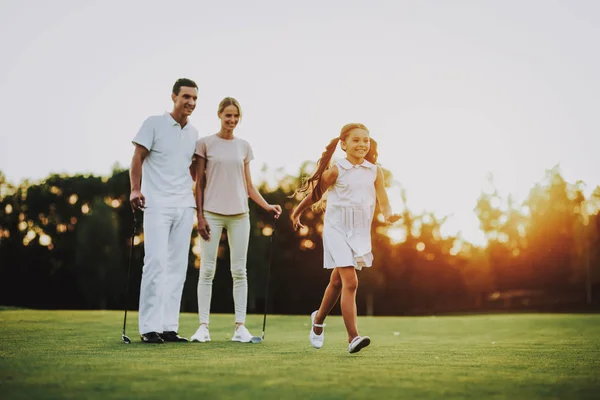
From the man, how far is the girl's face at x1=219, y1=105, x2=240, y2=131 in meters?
0.37

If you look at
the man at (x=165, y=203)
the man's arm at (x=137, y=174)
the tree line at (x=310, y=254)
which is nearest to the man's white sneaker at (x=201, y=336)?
the man at (x=165, y=203)

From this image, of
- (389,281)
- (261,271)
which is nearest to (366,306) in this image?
(389,281)

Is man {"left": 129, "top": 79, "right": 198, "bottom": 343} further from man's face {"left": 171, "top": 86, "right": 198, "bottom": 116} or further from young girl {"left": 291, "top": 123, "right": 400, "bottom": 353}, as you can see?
young girl {"left": 291, "top": 123, "right": 400, "bottom": 353}

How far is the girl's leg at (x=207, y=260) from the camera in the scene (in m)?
7.82

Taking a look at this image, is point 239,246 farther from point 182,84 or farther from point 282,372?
point 282,372

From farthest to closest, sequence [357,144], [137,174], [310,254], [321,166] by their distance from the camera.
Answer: [310,254] < [137,174] < [321,166] < [357,144]

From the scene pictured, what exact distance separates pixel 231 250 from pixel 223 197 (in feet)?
2.00

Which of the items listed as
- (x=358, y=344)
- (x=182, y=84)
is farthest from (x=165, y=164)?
(x=358, y=344)

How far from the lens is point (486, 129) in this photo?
34.7 m

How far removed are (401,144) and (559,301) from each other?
21.3 metres

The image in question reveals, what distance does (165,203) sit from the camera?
24.2 ft

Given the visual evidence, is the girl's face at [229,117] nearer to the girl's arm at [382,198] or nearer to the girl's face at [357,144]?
the girl's face at [357,144]

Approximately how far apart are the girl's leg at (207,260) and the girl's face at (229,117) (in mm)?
973

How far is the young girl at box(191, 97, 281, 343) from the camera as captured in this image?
777cm
